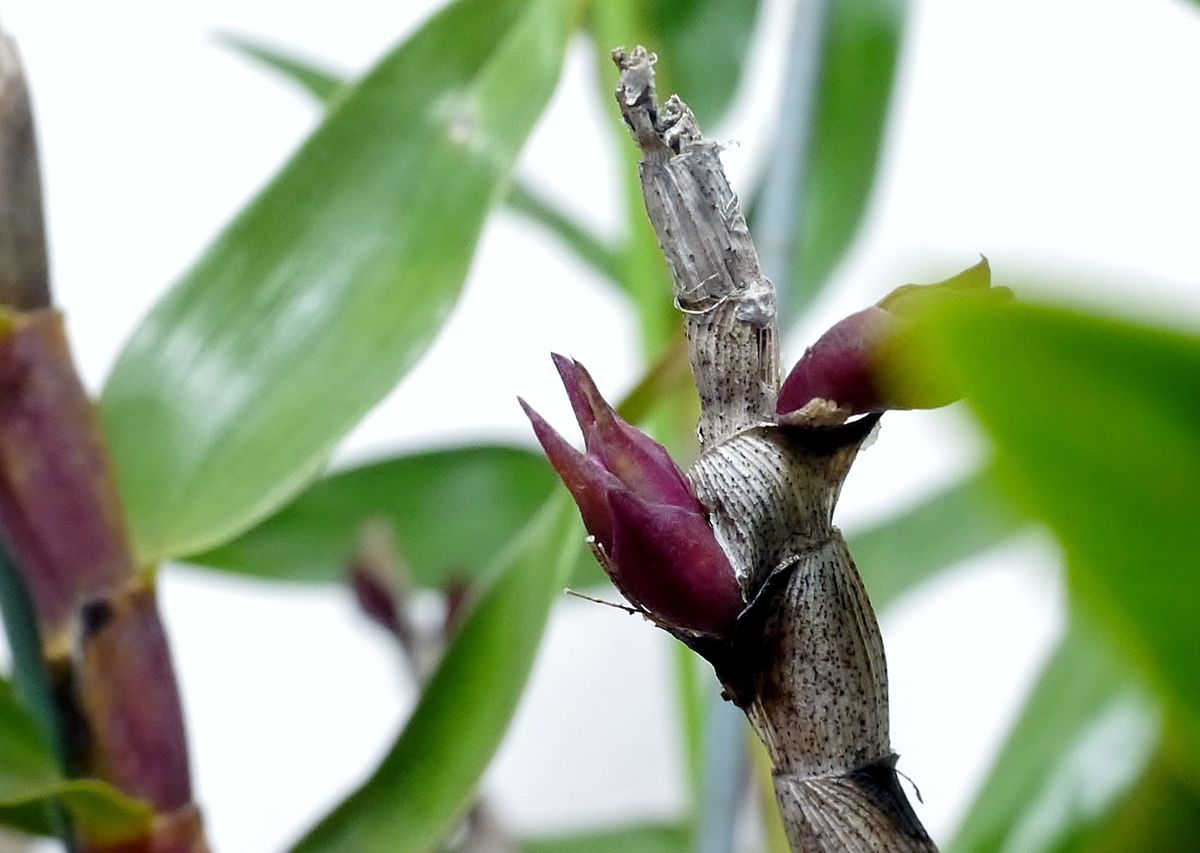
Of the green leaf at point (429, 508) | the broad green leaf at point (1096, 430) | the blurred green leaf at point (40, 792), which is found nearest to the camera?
the broad green leaf at point (1096, 430)

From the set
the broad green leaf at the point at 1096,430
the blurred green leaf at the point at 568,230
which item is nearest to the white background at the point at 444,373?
the blurred green leaf at the point at 568,230

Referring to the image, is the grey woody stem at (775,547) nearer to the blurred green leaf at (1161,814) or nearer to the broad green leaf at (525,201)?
the blurred green leaf at (1161,814)

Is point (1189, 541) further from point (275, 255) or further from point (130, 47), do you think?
point (130, 47)

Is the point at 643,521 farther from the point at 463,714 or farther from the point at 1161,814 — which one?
the point at 463,714

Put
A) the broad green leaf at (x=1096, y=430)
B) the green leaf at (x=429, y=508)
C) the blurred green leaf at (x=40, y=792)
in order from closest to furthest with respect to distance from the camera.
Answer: the broad green leaf at (x=1096, y=430) < the blurred green leaf at (x=40, y=792) < the green leaf at (x=429, y=508)

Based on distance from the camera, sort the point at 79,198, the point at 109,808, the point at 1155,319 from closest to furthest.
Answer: the point at 1155,319
the point at 109,808
the point at 79,198

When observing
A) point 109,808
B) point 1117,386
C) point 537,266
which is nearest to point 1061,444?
point 1117,386
